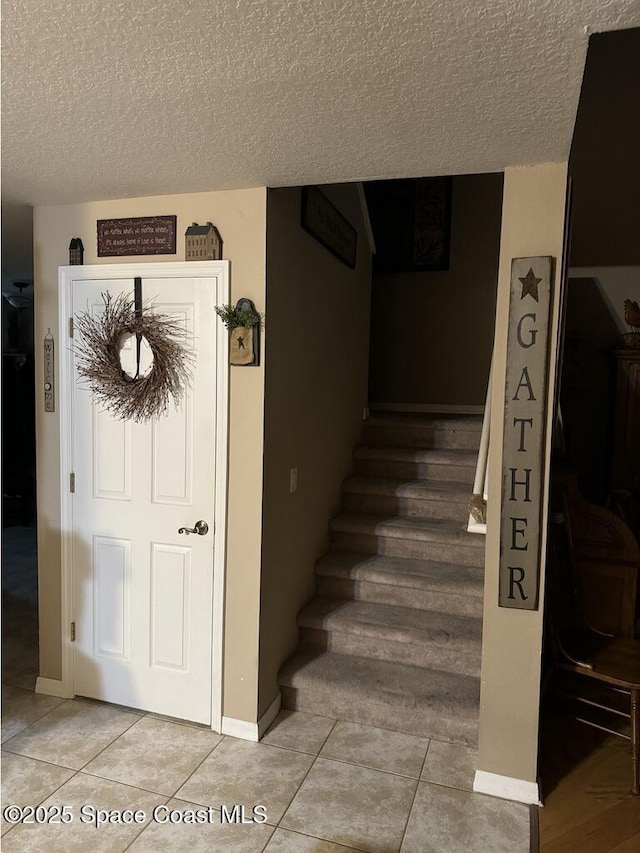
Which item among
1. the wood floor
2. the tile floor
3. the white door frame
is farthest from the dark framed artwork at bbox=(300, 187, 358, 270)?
the wood floor

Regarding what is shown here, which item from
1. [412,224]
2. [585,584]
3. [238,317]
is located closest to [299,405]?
[238,317]

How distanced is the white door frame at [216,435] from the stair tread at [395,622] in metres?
0.61

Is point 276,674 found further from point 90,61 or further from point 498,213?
point 498,213

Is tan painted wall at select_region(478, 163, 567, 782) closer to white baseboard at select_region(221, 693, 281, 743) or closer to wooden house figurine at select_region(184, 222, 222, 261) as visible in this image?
white baseboard at select_region(221, 693, 281, 743)

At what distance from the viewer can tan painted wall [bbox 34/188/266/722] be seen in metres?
2.56

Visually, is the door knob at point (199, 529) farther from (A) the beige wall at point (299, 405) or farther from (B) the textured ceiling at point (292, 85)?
(B) the textured ceiling at point (292, 85)

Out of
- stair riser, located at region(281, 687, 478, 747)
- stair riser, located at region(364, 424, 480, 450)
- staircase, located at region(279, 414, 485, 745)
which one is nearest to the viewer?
stair riser, located at region(281, 687, 478, 747)

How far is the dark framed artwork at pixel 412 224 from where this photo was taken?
17.0ft

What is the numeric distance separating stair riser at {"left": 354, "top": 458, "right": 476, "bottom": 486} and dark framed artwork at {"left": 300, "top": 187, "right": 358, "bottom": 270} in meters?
1.28

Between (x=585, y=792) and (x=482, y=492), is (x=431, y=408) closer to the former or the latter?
(x=482, y=492)

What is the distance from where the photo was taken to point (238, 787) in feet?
7.70

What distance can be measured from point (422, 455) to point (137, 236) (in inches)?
85.6

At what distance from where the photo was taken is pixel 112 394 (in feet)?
9.07

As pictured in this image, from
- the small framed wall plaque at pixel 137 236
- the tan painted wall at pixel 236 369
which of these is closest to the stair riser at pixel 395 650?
the tan painted wall at pixel 236 369
